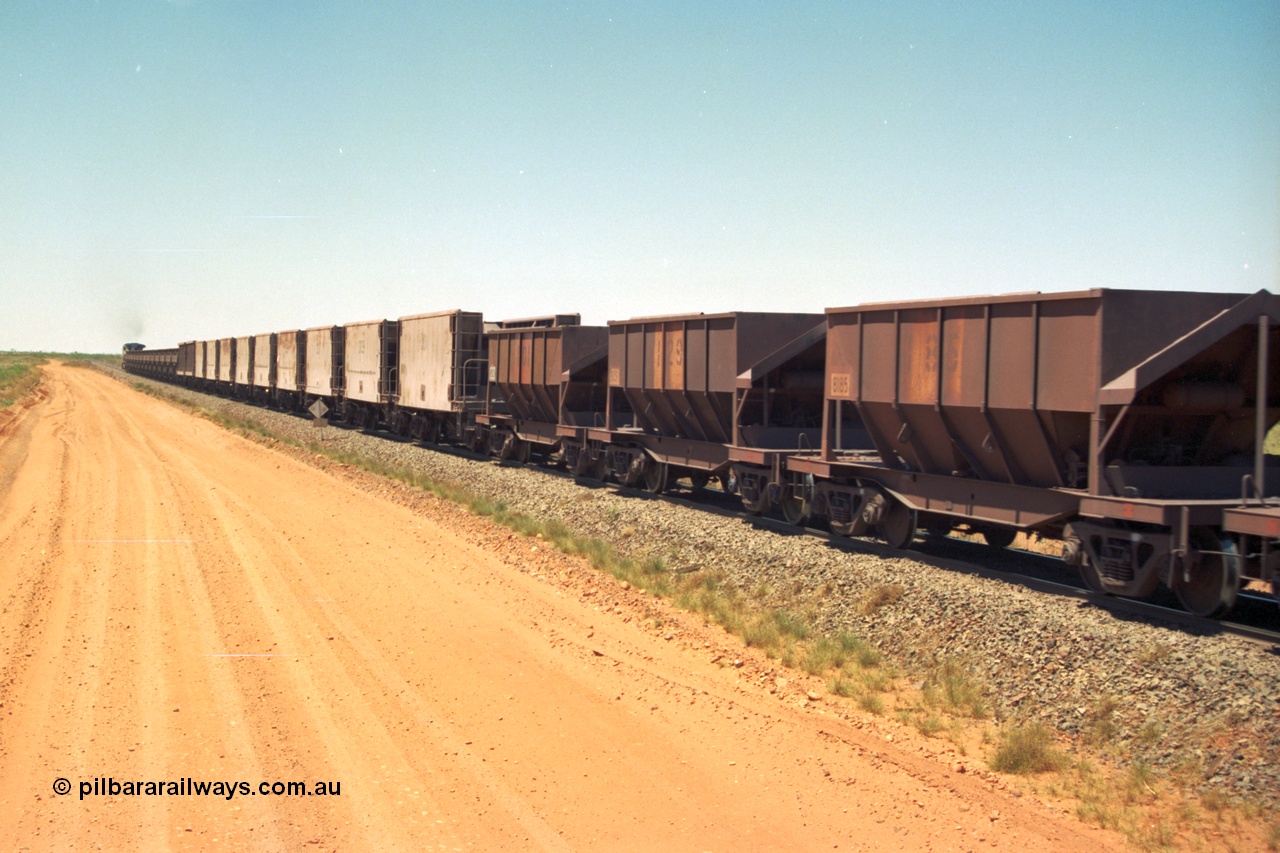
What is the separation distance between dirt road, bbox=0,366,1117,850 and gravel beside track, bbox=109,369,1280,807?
4.56 ft

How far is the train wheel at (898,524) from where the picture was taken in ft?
42.8

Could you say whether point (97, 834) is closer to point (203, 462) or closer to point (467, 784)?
point (467, 784)

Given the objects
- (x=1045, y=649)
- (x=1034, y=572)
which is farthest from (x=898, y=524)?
(x=1045, y=649)

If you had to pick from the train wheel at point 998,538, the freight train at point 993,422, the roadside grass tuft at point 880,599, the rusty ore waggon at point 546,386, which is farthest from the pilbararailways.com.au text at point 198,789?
the rusty ore waggon at point 546,386

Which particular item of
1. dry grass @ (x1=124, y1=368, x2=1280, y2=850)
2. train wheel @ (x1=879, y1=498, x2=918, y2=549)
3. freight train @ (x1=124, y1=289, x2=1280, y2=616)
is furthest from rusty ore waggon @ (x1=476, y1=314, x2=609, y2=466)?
train wheel @ (x1=879, y1=498, x2=918, y2=549)

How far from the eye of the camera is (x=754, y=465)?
1591 cm

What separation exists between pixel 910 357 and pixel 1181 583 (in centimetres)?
416

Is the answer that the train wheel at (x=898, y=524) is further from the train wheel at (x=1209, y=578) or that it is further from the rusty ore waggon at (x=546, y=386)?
the rusty ore waggon at (x=546, y=386)

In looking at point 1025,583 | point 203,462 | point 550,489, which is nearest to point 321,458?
point 203,462

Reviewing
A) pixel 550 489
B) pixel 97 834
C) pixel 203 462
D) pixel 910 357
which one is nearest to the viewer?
pixel 97 834

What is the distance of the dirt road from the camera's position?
6047 mm

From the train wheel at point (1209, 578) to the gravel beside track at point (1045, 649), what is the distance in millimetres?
578

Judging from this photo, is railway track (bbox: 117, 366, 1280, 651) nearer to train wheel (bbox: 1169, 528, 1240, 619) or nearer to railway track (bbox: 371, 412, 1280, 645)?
railway track (bbox: 371, 412, 1280, 645)

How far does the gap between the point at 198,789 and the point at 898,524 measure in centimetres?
953
